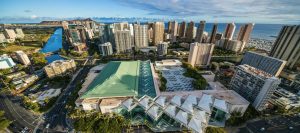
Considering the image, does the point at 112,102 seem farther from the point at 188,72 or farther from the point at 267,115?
the point at 267,115

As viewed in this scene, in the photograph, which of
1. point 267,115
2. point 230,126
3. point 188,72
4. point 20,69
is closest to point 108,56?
point 20,69

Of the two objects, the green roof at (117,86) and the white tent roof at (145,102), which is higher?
the green roof at (117,86)

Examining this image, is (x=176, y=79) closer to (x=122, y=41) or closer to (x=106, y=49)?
(x=122, y=41)

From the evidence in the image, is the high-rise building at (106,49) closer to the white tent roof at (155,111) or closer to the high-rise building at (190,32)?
the white tent roof at (155,111)

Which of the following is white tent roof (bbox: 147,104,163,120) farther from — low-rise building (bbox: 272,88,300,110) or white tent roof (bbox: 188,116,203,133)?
low-rise building (bbox: 272,88,300,110)

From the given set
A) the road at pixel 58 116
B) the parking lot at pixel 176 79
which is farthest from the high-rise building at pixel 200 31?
the road at pixel 58 116

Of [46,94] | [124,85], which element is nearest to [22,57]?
[46,94]

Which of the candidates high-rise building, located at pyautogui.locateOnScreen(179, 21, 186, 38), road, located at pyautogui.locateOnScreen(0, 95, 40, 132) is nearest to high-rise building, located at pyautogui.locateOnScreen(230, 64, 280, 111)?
road, located at pyautogui.locateOnScreen(0, 95, 40, 132)
